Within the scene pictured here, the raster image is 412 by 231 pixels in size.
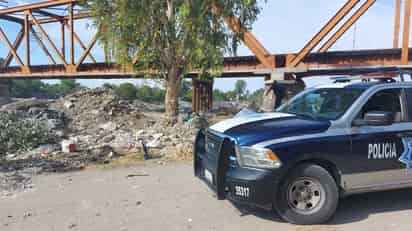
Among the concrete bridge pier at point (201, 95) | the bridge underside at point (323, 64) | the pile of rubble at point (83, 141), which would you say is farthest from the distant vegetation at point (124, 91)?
the pile of rubble at point (83, 141)

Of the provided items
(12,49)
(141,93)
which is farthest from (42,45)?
(141,93)

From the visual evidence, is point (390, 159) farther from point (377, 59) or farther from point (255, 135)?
point (377, 59)

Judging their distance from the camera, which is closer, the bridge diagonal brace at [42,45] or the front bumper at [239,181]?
the front bumper at [239,181]

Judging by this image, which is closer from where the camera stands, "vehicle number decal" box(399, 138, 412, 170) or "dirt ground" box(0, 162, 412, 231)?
"dirt ground" box(0, 162, 412, 231)

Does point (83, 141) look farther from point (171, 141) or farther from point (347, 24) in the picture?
point (347, 24)

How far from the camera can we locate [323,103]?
4.66 meters

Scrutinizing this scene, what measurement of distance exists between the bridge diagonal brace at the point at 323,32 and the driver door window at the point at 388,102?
82.5 ft

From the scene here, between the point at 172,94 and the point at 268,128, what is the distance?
9381 millimetres

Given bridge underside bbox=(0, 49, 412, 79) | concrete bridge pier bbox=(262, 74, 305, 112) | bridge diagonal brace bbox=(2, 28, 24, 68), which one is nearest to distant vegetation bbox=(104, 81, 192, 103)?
bridge diagonal brace bbox=(2, 28, 24, 68)

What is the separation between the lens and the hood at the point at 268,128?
3.69 m

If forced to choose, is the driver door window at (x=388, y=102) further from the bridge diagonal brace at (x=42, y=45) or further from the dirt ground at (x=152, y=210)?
the bridge diagonal brace at (x=42, y=45)

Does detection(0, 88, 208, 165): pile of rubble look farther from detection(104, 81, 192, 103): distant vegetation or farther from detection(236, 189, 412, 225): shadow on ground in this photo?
detection(104, 81, 192, 103): distant vegetation

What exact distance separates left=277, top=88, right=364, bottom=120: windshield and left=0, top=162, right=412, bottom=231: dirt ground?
135cm

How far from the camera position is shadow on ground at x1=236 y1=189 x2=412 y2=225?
4047 mm
